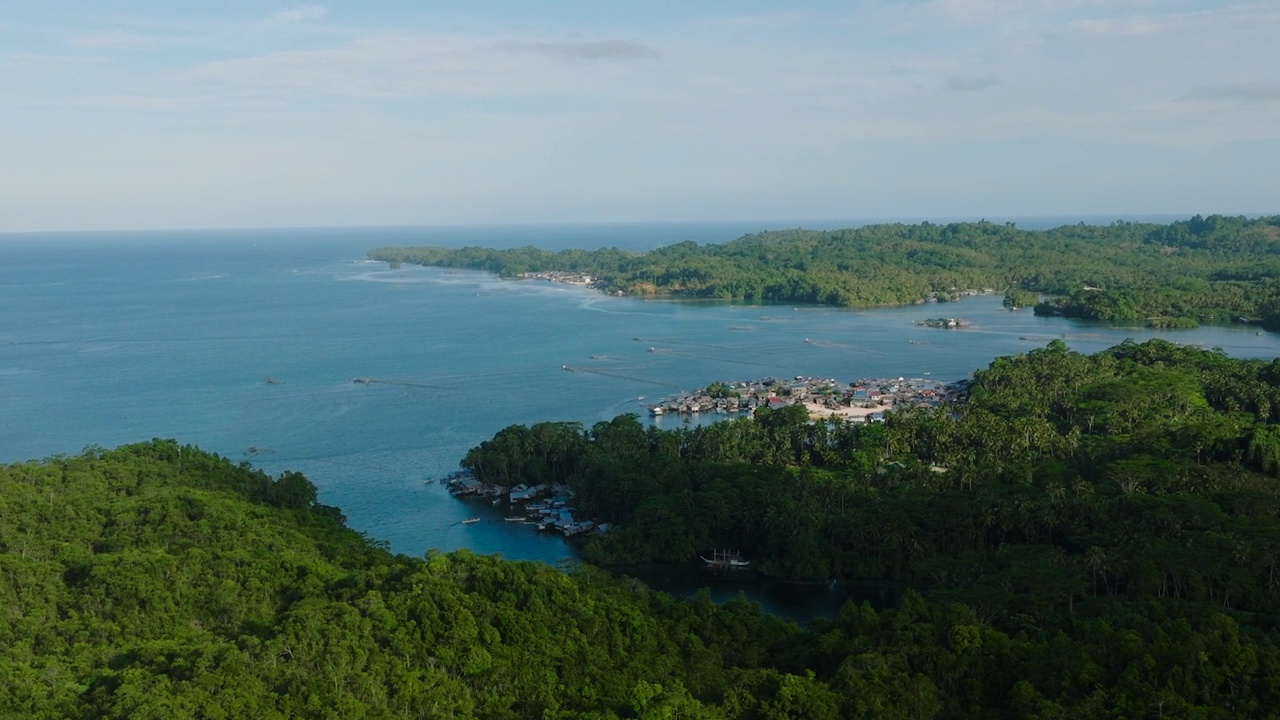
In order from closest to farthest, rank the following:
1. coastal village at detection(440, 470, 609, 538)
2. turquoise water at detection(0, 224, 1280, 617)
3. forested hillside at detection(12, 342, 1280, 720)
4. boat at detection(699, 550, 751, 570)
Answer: forested hillside at detection(12, 342, 1280, 720) → boat at detection(699, 550, 751, 570) → coastal village at detection(440, 470, 609, 538) → turquoise water at detection(0, 224, 1280, 617)

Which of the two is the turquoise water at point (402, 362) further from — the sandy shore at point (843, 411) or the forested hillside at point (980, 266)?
the sandy shore at point (843, 411)

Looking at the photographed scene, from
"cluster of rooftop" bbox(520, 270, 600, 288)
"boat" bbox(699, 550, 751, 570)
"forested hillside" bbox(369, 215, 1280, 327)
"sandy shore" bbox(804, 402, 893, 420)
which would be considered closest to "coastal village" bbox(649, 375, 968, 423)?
"sandy shore" bbox(804, 402, 893, 420)

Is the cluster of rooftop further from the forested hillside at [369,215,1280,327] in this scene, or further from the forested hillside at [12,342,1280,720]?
the forested hillside at [12,342,1280,720]

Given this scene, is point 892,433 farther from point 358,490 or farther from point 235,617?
point 235,617

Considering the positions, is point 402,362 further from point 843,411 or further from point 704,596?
point 704,596

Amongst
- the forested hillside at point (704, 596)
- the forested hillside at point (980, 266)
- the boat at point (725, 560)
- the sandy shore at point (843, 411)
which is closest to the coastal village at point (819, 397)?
the sandy shore at point (843, 411)

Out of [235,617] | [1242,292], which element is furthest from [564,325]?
[235,617]
